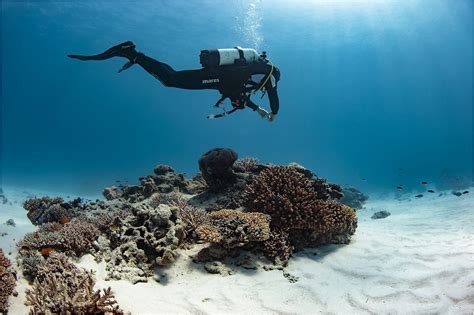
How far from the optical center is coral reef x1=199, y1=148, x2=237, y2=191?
9094mm

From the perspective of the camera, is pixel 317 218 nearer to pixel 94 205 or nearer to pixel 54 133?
pixel 94 205

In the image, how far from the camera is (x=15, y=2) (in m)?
40.1

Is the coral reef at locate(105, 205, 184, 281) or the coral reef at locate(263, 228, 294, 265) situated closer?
the coral reef at locate(105, 205, 184, 281)

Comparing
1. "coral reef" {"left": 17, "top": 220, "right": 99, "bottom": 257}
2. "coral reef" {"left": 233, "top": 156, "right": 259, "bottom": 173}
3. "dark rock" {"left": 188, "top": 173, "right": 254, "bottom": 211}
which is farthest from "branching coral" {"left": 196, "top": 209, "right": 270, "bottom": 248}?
"coral reef" {"left": 233, "top": 156, "right": 259, "bottom": 173}

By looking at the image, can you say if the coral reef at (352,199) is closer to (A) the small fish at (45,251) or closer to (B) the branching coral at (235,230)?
(B) the branching coral at (235,230)

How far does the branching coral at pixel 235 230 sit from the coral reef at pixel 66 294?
207cm

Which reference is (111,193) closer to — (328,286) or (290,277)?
(290,277)

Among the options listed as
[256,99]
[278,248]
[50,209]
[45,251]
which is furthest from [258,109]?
[256,99]

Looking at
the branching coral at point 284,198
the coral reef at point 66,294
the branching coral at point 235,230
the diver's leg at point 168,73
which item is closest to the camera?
the coral reef at point 66,294

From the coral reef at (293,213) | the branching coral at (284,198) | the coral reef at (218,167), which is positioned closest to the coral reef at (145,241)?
the coral reef at (293,213)

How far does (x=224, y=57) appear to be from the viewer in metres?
9.73

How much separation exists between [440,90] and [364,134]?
33.5 meters

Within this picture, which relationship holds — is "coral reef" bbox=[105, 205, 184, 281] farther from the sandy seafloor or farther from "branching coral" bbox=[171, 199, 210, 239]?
"branching coral" bbox=[171, 199, 210, 239]

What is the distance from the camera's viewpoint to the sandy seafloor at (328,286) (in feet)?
15.8
